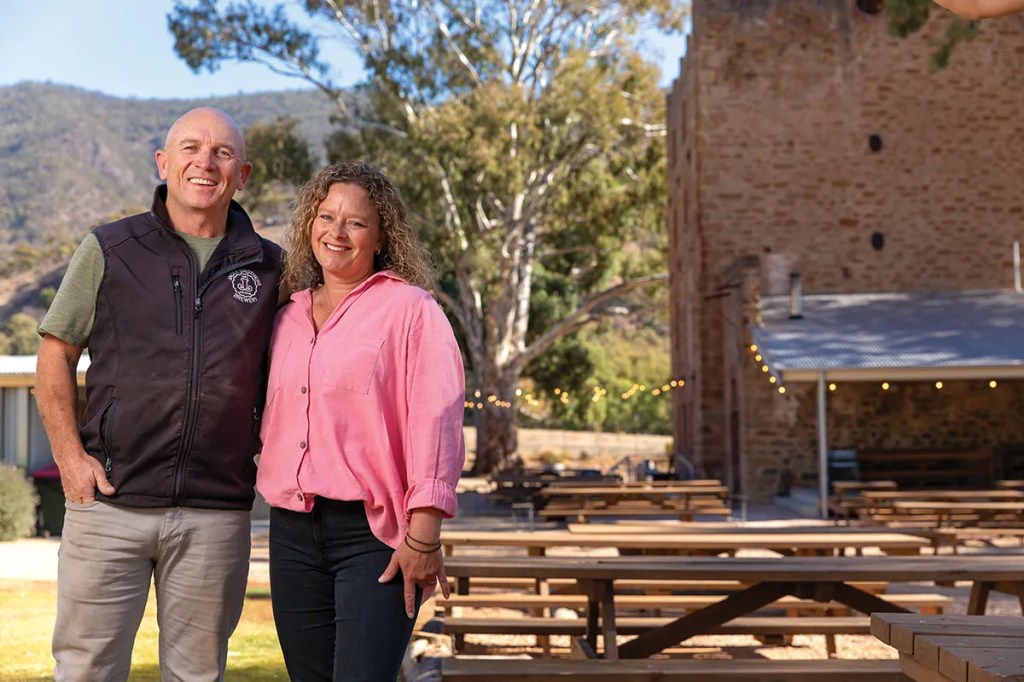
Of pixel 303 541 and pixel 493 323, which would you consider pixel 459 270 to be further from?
pixel 303 541

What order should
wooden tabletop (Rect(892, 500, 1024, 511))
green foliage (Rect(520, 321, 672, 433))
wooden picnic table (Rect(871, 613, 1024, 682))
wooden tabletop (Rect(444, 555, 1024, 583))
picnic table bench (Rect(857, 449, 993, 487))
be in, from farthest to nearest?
green foliage (Rect(520, 321, 672, 433))
picnic table bench (Rect(857, 449, 993, 487))
wooden tabletop (Rect(892, 500, 1024, 511))
wooden tabletop (Rect(444, 555, 1024, 583))
wooden picnic table (Rect(871, 613, 1024, 682))

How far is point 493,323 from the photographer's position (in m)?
27.2

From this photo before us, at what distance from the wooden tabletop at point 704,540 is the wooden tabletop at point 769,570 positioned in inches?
47.9

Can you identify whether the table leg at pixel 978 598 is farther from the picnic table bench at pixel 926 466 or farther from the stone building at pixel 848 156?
the stone building at pixel 848 156

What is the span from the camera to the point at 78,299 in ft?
9.52

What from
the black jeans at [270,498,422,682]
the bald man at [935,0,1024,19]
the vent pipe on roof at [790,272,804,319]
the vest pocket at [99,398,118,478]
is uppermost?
the vent pipe on roof at [790,272,804,319]

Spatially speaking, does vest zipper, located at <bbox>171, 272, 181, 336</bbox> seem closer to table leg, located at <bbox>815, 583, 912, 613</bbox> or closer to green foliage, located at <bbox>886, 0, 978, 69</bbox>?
table leg, located at <bbox>815, 583, 912, 613</bbox>

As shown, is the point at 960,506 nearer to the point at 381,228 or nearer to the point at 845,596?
the point at 845,596

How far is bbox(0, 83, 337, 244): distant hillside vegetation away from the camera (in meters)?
83.2

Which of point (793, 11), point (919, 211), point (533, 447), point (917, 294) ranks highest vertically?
point (793, 11)

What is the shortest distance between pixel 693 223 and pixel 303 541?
730 inches

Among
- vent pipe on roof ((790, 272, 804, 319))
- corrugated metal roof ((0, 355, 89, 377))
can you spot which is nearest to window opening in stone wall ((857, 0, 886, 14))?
vent pipe on roof ((790, 272, 804, 319))

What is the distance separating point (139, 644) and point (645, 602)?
2.49m

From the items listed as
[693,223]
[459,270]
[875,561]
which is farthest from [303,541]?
[459,270]
